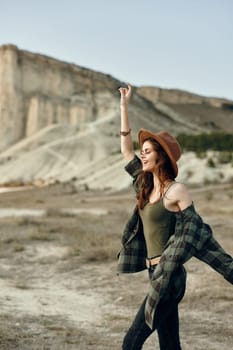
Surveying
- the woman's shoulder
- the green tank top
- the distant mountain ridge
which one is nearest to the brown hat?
the woman's shoulder

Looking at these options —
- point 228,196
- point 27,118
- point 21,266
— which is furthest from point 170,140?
point 27,118

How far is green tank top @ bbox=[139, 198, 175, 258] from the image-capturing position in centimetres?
396

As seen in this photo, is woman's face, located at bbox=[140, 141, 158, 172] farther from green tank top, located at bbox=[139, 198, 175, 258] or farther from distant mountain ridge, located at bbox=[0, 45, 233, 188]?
distant mountain ridge, located at bbox=[0, 45, 233, 188]

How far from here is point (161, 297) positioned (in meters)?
3.82

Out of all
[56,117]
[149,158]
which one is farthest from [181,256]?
[56,117]

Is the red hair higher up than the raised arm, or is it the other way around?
the raised arm

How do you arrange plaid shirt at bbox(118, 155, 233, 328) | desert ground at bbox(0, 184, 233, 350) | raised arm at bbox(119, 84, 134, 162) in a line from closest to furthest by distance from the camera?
plaid shirt at bbox(118, 155, 233, 328)
raised arm at bbox(119, 84, 134, 162)
desert ground at bbox(0, 184, 233, 350)

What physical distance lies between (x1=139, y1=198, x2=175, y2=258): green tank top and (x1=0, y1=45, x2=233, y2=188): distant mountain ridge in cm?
4366

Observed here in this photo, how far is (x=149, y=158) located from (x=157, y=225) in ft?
1.49

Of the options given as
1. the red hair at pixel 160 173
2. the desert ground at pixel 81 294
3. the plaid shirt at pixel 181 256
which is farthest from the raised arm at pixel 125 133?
the desert ground at pixel 81 294

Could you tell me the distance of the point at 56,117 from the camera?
63.9 meters

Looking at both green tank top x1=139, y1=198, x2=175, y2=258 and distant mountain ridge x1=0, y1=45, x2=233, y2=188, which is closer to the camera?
green tank top x1=139, y1=198, x2=175, y2=258

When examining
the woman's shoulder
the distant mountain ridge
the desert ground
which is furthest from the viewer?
the distant mountain ridge

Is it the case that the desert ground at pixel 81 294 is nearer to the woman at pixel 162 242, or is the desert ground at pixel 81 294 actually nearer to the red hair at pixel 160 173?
the woman at pixel 162 242
